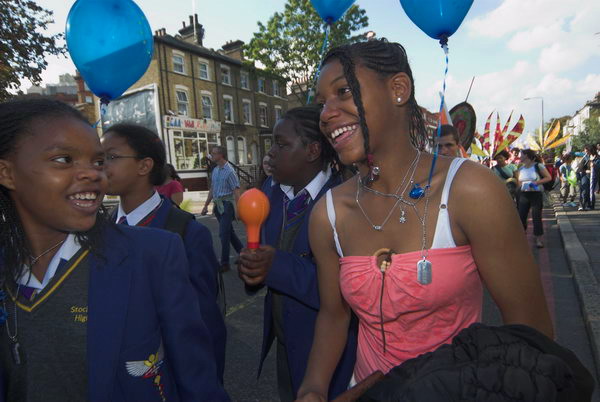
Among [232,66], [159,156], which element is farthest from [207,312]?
[232,66]

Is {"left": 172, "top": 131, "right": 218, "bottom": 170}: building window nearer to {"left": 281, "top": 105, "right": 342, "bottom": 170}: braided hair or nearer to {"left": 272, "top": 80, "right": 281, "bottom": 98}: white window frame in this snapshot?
{"left": 272, "top": 80, "right": 281, "bottom": 98}: white window frame

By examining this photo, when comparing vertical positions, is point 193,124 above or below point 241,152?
above

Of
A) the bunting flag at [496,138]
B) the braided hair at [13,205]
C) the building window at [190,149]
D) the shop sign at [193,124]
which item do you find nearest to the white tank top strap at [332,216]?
the braided hair at [13,205]

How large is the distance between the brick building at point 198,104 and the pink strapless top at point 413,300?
72.2ft

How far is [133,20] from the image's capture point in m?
2.54

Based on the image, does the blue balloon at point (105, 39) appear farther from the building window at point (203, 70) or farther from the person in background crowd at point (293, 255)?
the building window at point (203, 70)

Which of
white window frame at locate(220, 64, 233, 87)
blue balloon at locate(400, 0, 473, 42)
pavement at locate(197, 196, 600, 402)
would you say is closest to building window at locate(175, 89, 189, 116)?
white window frame at locate(220, 64, 233, 87)

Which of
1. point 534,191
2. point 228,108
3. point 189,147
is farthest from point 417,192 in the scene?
point 228,108

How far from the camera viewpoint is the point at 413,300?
128cm

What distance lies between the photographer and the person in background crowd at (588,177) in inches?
431

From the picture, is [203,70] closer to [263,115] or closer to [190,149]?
[190,149]

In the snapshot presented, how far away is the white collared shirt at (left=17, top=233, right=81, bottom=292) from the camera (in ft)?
4.19

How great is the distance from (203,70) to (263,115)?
6.63m

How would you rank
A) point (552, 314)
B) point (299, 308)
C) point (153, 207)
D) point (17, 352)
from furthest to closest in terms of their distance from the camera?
point (552, 314)
point (153, 207)
point (299, 308)
point (17, 352)
